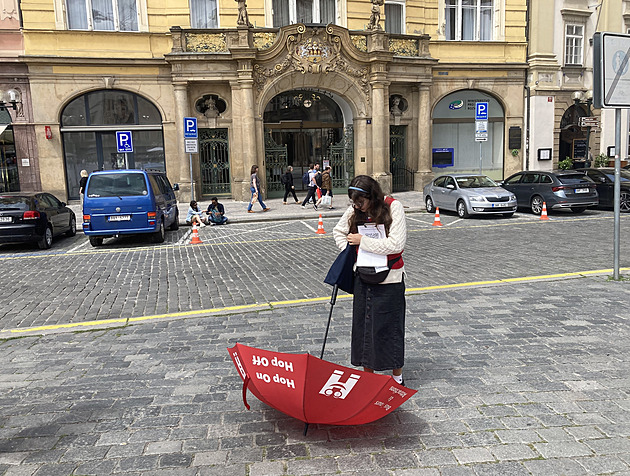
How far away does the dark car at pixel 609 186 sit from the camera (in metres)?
16.9

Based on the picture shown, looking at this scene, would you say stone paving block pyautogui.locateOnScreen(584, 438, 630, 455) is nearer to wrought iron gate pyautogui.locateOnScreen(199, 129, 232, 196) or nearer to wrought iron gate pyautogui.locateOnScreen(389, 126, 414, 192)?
wrought iron gate pyautogui.locateOnScreen(199, 129, 232, 196)

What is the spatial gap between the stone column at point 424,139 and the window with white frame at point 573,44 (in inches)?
320

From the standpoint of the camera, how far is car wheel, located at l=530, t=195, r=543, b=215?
56.1ft

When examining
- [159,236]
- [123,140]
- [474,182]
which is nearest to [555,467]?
[159,236]

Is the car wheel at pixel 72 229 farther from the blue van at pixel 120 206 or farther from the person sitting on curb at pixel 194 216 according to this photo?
the person sitting on curb at pixel 194 216

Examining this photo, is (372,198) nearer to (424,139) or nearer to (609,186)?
(609,186)

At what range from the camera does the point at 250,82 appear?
867 inches

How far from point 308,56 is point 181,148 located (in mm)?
6732

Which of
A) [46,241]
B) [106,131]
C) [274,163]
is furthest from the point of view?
[274,163]

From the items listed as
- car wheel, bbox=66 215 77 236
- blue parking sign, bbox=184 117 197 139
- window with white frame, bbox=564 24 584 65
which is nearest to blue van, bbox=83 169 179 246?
car wheel, bbox=66 215 77 236

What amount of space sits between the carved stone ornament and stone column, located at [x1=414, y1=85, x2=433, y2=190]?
4419 millimetres

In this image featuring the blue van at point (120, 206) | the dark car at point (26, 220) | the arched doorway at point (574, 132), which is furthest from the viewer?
the arched doorway at point (574, 132)

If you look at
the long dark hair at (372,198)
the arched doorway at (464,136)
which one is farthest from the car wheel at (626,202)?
the long dark hair at (372,198)

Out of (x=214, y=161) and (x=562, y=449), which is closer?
(x=562, y=449)
